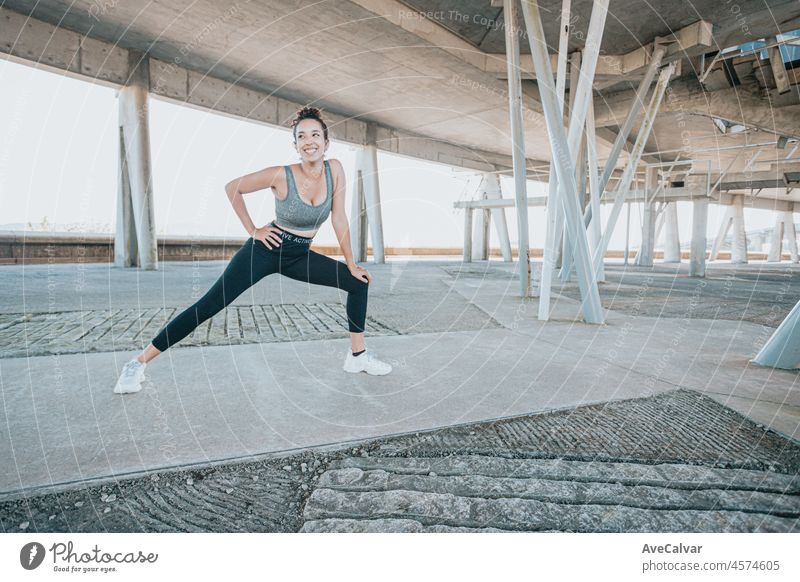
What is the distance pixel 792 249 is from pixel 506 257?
2957cm

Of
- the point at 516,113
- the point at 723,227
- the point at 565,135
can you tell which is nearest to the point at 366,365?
the point at 565,135

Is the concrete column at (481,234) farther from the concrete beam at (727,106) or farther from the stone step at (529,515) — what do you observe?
the stone step at (529,515)

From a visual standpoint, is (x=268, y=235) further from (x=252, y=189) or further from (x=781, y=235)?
(x=781, y=235)

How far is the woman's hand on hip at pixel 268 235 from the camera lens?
2.51 metres

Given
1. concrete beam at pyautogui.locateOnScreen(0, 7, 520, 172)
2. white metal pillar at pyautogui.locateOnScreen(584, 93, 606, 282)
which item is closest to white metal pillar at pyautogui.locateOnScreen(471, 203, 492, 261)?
concrete beam at pyautogui.locateOnScreen(0, 7, 520, 172)

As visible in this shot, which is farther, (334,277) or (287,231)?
(334,277)

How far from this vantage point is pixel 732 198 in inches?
1391

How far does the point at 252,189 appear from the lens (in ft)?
8.11

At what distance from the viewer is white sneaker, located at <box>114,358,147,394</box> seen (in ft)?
7.87

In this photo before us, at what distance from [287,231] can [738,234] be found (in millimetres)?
42087

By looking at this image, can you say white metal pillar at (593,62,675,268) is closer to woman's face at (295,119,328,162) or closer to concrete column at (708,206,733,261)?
woman's face at (295,119,328,162)

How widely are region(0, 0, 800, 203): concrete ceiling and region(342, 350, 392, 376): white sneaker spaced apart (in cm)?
778
